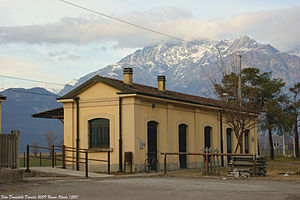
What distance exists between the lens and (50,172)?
21156mm

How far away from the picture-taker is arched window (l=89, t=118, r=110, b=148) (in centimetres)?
2592

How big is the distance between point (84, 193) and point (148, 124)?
43.8 ft

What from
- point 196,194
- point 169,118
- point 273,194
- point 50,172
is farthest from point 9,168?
point 169,118

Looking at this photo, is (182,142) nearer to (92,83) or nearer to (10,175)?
(92,83)

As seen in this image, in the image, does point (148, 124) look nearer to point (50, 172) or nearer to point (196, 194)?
point (50, 172)

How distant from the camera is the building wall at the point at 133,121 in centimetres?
A: 2491

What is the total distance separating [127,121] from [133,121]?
1.41ft

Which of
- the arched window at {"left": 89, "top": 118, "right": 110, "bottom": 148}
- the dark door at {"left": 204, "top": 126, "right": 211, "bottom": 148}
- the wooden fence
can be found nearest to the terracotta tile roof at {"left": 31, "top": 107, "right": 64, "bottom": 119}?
the arched window at {"left": 89, "top": 118, "right": 110, "bottom": 148}

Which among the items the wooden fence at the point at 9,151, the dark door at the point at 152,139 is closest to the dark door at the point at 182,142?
the dark door at the point at 152,139

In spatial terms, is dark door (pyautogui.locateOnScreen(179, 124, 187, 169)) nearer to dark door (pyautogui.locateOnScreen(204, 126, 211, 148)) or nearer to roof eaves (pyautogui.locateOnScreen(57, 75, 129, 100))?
dark door (pyautogui.locateOnScreen(204, 126, 211, 148))

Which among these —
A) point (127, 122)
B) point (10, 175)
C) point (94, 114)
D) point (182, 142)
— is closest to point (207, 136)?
point (182, 142)

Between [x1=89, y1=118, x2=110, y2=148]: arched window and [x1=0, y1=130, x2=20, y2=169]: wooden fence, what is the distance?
8.43 metres

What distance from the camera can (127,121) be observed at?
81.9 feet

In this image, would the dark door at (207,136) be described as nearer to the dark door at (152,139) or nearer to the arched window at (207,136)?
the arched window at (207,136)
